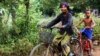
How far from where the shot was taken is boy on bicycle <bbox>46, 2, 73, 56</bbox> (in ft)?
27.5

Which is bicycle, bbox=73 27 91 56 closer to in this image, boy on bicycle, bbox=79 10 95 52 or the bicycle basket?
boy on bicycle, bbox=79 10 95 52

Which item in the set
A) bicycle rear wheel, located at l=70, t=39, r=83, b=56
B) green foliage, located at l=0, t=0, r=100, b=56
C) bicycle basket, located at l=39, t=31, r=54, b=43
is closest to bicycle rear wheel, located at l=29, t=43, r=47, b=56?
bicycle basket, located at l=39, t=31, r=54, b=43

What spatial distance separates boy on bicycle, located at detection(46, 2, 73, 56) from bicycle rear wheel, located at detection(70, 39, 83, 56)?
713 mm

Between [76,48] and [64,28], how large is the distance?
4.88 ft

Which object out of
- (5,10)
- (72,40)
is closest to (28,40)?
(5,10)

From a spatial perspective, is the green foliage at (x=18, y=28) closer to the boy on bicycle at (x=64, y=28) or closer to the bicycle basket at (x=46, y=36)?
the boy on bicycle at (x=64, y=28)

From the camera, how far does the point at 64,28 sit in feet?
27.6

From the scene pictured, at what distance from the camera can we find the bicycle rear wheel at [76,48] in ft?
30.8

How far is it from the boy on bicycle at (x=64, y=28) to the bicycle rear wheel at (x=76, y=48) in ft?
2.34

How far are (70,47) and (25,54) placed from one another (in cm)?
195

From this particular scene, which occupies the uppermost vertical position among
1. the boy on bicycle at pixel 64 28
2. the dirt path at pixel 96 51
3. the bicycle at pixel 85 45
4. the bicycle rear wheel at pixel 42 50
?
the boy on bicycle at pixel 64 28

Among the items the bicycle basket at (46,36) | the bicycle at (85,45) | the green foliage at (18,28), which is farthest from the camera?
the green foliage at (18,28)

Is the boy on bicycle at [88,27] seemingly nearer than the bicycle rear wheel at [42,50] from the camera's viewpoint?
No

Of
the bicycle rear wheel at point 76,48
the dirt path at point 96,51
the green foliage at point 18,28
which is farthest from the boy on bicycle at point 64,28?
the dirt path at point 96,51
